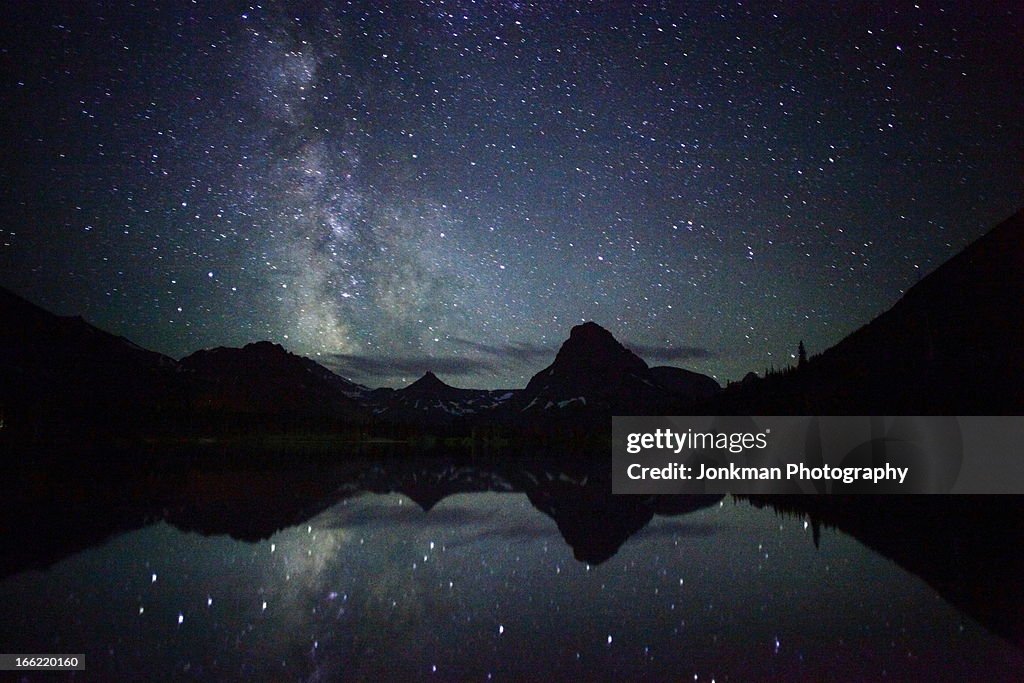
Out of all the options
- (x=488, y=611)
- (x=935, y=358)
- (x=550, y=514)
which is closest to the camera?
(x=488, y=611)

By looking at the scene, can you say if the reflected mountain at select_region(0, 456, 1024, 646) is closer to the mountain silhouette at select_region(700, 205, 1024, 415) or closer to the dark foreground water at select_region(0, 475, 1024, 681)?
the dark foreground water at select_region(0, 475, 1024, 681)

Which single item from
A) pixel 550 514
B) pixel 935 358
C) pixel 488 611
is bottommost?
pixel 550 514

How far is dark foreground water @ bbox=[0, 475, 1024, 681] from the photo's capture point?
8516mm

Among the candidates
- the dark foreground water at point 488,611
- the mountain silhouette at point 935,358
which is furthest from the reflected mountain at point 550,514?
the mountain silhouette at point 935,358

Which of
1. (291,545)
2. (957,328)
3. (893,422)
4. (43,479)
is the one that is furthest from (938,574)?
(957,328)

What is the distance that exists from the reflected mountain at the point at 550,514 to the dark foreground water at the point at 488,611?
0.68 metres

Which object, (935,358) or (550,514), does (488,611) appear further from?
(935,358)

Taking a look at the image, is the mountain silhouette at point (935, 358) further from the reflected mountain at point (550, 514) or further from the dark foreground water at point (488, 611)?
the dark foreground water at point (488, 611)

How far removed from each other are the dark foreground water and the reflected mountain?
0.68 metres

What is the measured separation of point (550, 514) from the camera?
23297 millimetres

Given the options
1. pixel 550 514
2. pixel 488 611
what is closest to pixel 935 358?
pixel 550 514

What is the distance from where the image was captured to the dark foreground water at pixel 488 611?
8.52 m

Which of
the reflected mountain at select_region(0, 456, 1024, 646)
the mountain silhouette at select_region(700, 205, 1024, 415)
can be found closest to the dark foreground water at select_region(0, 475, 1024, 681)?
the reflected mountain at select_region(0, 456, 1024, 646)

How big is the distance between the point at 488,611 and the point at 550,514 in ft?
40.5
